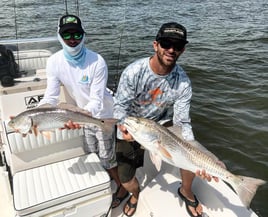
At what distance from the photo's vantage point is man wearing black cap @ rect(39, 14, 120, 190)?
133 inches

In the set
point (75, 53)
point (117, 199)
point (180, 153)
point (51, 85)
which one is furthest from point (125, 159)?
point (75, 53)

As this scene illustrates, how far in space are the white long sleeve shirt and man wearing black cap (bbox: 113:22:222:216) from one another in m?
0.25

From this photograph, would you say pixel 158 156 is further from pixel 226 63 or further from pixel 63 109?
pixel 226 63

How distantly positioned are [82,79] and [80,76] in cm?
4

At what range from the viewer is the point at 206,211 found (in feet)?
11.4

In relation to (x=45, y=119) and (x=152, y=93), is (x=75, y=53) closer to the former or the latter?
(x=45, y=119)

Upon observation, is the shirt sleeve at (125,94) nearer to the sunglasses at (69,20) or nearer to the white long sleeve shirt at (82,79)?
the white long sleeve shirt at (82,79)

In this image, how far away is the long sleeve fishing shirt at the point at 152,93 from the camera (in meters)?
3.30

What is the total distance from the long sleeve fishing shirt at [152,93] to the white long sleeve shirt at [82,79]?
252 mm

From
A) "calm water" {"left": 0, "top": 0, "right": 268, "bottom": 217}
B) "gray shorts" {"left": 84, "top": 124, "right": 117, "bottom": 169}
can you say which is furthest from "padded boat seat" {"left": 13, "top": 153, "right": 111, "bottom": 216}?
"calm water" {"left": 0, "top": 0, "right": 268, "bottom": 217}

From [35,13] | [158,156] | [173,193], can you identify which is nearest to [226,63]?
[173,193]

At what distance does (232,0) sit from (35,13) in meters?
12.9

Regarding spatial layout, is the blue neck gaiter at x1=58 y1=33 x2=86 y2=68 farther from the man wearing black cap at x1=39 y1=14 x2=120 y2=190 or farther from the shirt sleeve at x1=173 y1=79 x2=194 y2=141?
the shirt sleeve at x1=173 y1=79 x2=194 y2=141

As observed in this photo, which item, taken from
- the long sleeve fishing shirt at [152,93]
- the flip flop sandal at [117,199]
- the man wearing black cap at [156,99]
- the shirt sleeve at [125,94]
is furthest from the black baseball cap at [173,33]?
the flip flop sandal at [117,199]
